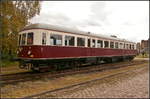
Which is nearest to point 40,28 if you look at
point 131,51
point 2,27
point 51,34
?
point 51,34

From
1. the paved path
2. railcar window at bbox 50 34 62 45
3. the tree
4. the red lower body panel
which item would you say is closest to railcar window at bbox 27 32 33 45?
the red lower body panel

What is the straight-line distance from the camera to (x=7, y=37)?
65.5ft

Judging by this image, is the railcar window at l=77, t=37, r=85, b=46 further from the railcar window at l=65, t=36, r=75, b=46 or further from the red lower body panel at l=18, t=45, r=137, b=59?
the railcar window at l=65, t=36, r=75, b=46

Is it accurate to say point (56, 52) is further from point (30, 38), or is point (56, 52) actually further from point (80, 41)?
point (80, 41)

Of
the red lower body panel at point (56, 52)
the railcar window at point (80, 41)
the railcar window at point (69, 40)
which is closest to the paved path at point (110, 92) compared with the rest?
the red lower body panel at point (56, 52)

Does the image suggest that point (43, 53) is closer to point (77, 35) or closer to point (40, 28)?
point (40, 28)

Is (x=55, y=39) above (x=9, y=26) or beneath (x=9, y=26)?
beneath

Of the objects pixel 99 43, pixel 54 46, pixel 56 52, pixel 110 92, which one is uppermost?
pixel 99 43

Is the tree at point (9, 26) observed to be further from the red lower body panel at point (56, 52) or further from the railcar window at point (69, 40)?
the railcar window at point (69, 40)

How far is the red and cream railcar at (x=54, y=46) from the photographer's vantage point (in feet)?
44.1

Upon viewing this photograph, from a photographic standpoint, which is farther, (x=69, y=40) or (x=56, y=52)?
(x=69, y=40)

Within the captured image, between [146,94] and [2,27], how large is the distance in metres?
14.6

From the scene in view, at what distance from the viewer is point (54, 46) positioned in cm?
1430

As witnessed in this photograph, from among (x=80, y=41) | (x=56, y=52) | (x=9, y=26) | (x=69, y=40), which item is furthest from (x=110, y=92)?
(x=9, y=26)
